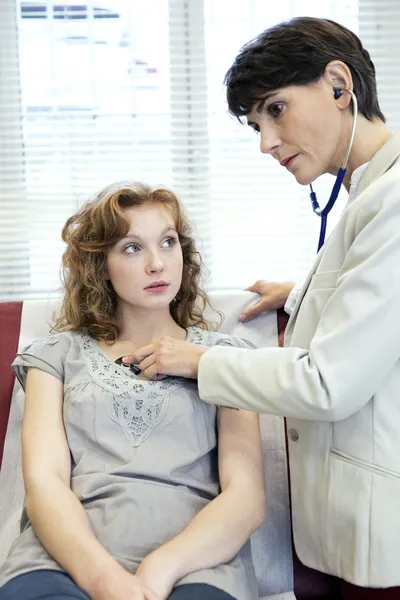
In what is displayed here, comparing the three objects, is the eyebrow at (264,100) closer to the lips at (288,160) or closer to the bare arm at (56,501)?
the lips at (288,160)

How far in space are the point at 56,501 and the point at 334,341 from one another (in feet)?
2.09

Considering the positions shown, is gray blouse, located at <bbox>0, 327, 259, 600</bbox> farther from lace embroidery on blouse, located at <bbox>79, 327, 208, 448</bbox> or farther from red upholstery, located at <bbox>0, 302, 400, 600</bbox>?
red upholstery, located at <bbox>0, 302, 400, 600</bbox>

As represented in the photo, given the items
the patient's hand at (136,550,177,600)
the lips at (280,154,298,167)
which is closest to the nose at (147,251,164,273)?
the lips at (280,154,298,167)

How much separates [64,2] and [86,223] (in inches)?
52.1

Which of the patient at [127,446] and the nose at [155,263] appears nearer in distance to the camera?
the patient at [127,446]

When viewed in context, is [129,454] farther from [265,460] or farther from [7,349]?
[7,349]

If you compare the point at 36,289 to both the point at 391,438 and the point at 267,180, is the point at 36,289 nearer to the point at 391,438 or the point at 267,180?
the point at 267,180

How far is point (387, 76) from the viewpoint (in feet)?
9.45

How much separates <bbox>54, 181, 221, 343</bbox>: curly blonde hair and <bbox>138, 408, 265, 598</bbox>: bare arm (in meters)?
0.36

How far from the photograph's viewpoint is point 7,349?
2053 millimetres

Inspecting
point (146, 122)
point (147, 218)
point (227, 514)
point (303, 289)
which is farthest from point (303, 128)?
point (146, 122)

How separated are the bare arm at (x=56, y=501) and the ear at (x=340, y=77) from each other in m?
0.86

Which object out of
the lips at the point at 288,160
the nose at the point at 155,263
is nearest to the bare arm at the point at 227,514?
the nose at the point at 155,263

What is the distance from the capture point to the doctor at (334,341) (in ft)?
4.22
